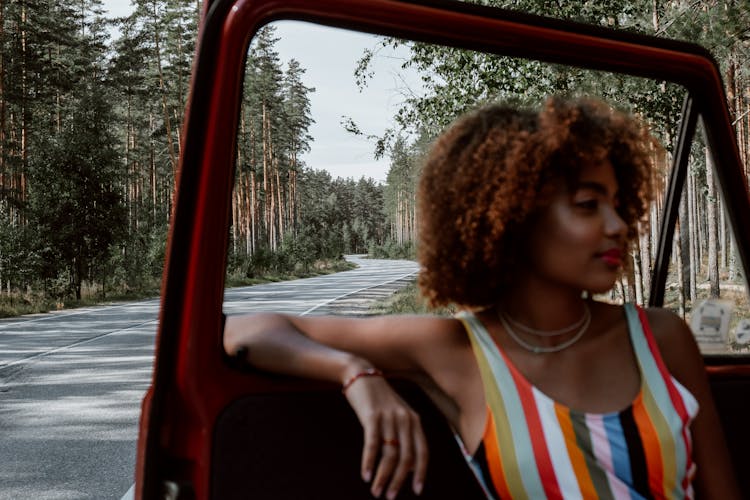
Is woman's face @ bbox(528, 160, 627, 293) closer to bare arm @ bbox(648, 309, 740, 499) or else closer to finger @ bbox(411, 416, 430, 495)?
bare arm @ bbox(648, 309, 740, 499)

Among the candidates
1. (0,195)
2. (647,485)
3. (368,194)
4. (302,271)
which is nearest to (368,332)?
(368,194)

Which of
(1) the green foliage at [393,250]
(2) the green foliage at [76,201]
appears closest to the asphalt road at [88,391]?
(1) the green foliage at [393,250]

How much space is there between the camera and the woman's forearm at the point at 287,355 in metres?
1.18

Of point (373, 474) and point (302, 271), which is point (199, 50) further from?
point (302, 271)

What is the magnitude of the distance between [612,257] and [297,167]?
712mm

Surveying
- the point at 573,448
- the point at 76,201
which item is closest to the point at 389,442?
the point at 573,448

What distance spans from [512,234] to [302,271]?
0.79 metres

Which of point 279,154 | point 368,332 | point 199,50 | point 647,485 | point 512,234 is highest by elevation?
point 199,50

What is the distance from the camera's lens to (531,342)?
52.7 inches

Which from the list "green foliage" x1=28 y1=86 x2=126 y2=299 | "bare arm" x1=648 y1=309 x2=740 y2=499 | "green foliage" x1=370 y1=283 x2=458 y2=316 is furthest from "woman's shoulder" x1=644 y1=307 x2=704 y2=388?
"green foliage" x1=28 y1=86 x2=126 y2=299

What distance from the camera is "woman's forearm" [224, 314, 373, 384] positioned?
1185mm

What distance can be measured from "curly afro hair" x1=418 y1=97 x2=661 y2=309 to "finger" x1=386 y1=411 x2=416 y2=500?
1.12 ft

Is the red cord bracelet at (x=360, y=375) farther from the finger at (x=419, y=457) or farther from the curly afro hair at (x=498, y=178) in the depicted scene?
the curly afro hair at (x=498, y=178)

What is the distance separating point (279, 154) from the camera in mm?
1468
